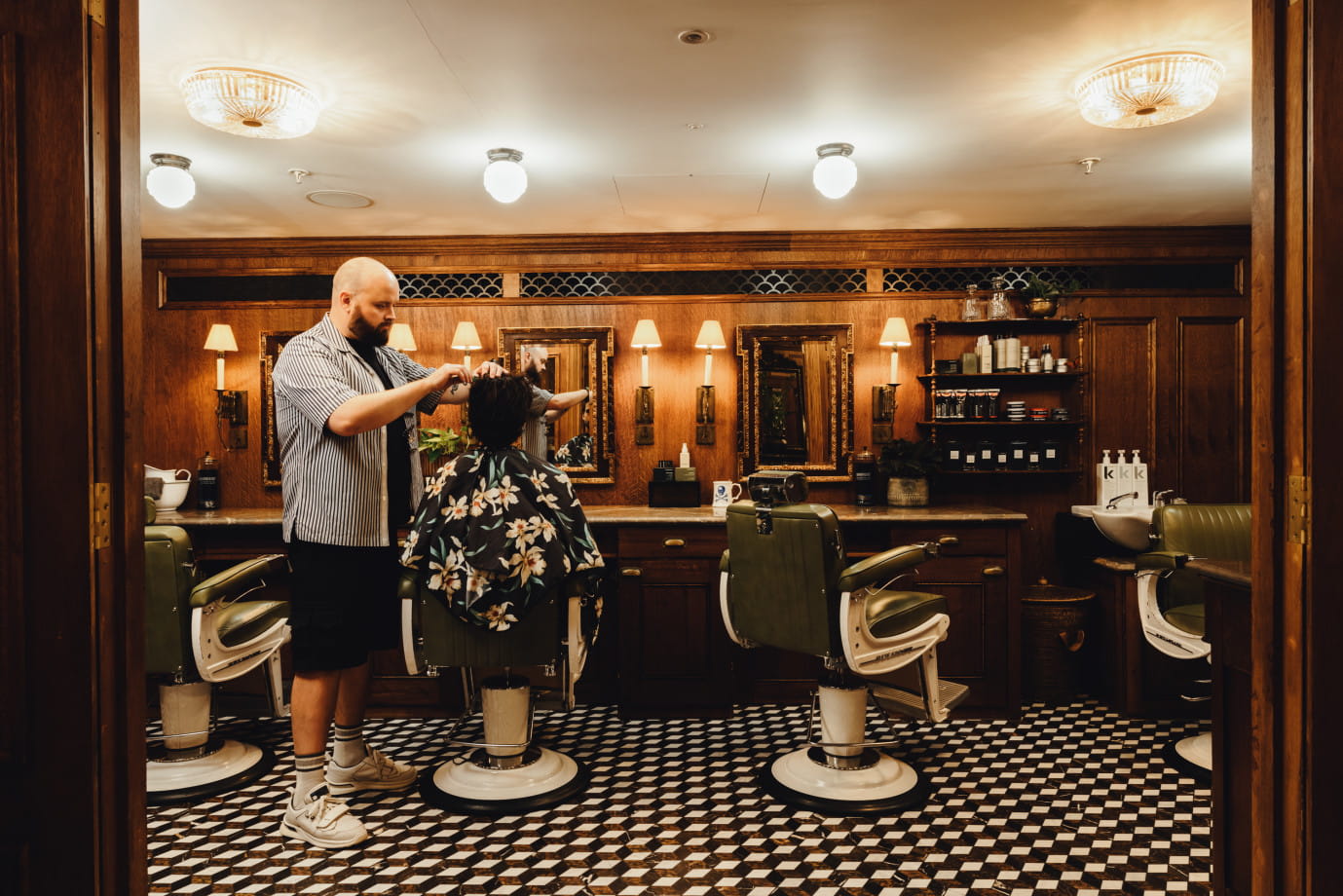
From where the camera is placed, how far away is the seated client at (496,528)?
8.55 feet

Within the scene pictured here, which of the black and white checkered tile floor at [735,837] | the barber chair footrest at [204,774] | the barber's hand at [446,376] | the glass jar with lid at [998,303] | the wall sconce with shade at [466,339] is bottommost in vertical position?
the black and white checkered tile floor at [735,837]

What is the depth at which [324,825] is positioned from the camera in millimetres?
2531

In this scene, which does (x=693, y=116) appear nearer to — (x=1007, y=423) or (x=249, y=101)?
(x=249, y=101)

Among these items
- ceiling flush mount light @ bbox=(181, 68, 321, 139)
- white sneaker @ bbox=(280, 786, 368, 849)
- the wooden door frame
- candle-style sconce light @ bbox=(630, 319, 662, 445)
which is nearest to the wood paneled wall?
candle-style sconce light @ bbox=(630, 319, 662, 445)

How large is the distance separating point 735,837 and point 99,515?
2036mm

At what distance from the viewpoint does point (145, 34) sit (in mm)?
2316

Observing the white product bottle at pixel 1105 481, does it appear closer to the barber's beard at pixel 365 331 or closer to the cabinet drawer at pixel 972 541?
the cabinet drawer at pixel 972 541

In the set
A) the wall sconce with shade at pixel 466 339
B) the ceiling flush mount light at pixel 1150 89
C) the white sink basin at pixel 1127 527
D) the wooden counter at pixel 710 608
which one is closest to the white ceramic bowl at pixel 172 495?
the wooden counter at pixel 710 608

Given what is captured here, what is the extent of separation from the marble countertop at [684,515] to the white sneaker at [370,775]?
125 cm

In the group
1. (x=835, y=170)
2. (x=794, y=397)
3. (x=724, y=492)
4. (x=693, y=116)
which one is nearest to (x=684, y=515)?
(x=724, y=492)

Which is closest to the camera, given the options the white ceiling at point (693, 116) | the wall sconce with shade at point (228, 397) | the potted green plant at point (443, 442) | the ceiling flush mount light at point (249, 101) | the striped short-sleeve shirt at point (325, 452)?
the white ceiling at point (693, 116)

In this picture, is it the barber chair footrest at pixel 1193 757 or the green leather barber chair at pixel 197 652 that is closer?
the green leather barber chair at pixel 197 652

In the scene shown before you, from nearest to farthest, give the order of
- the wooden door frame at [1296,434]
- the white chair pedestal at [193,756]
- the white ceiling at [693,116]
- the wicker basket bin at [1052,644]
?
the wooden door frame at [1296,434], the white ceiling at [693,116], the white chair pedestal at [193,756], the wicker basket bin at [1052,644]

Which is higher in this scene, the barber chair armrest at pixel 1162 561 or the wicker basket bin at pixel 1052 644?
the barber chair armrest at pixel 1162 561
